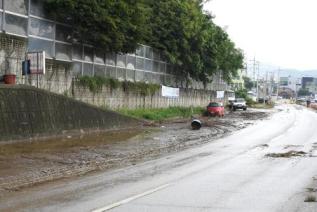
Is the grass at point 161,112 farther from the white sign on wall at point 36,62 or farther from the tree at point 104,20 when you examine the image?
the white sign on wall at point 36,62

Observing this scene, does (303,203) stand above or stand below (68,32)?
below

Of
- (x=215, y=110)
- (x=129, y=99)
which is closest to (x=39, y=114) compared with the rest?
(x=129, y=99)

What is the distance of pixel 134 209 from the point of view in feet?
32.1

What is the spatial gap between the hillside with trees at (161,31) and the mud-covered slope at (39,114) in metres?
5.76

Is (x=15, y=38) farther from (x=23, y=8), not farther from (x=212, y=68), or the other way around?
(x=212, y=68)

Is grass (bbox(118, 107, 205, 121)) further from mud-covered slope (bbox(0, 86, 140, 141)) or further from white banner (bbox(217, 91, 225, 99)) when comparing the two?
white banner (bbox(217, 91, 225, 99))

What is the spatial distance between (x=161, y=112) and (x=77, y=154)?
26819 millimetres

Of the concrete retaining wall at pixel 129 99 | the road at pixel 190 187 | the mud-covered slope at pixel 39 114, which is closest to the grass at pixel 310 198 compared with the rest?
the road at pixel 190 187

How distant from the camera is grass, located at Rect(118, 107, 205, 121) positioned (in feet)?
132

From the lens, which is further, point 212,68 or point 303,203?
point 212,68

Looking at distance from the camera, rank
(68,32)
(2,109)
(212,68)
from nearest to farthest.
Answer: (2,109), (68,32), (212,68)

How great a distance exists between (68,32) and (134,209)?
2382 centimetres

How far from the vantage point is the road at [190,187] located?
1022cm

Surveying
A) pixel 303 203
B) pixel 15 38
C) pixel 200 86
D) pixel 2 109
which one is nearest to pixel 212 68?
pixel 200 86
